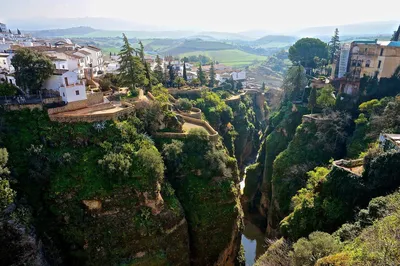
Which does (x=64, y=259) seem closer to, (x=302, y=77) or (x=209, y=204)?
(x=209, y=204)

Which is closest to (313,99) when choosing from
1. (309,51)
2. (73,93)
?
(309,51)

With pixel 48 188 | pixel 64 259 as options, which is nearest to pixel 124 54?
pixel 48 188

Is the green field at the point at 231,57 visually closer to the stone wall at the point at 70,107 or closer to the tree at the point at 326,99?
the tree at the point at 326,99

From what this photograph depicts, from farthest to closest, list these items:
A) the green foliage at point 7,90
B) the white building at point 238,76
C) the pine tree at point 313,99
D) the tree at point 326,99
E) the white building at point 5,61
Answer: the white building at point 238,76, the pine tree at point 313,99, the tree at point 326,99, the white building at point 5,61, the green foliage at point 7,90

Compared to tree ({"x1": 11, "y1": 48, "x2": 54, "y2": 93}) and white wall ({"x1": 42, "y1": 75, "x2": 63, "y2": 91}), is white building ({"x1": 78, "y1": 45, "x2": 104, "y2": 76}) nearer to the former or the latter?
white wall ({"x1": 42, "y1": 75, "x2": 63, "y2": 91})

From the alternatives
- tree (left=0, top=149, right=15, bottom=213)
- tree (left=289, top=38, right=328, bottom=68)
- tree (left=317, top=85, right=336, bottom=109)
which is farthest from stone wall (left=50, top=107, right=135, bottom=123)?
tree (left=289, top=38, right=328, bottom=68)

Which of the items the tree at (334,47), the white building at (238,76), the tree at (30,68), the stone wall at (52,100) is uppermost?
the tree at (334,47)

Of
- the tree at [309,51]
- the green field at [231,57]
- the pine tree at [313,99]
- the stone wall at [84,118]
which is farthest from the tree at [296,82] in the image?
the green field at [231,57]
